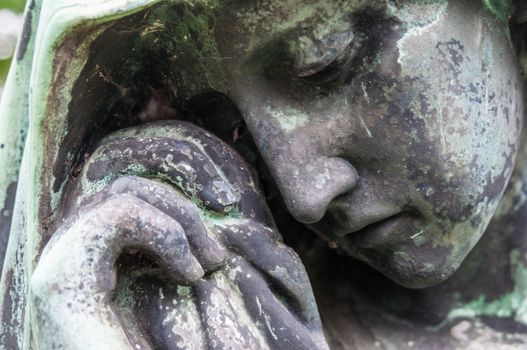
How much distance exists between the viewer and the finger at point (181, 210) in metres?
0.71

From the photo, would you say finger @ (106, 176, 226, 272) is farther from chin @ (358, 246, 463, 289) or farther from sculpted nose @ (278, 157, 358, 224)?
chin @ (358, 246, 463, 289)

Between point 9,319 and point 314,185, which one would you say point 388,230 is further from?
point 9,319

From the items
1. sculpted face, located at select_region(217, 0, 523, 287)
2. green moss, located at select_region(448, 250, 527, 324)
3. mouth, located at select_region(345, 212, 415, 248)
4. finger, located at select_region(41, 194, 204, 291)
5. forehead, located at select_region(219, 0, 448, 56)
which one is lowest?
green moss, located at select_region(448, 250, 527, 324)

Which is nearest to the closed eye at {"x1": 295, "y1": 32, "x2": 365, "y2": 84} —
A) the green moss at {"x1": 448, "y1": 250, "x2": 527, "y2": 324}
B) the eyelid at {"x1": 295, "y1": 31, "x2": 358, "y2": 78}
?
the eyelid at {"x1": 295, "y1": 31, "x2": 358, "y2": 78}

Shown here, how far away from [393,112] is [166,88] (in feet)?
0.80

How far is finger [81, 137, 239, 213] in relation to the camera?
0.76 meters

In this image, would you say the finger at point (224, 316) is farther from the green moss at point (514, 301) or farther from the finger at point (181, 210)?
the green moss at point (514, 301)

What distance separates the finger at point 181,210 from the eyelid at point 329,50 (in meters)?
0.17

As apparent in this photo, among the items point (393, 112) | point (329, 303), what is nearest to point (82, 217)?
point (393, 112)

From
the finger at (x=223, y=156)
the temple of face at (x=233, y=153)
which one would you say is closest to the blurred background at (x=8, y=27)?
the temple of face at (x=233, y=153)

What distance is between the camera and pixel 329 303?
110 centimetres

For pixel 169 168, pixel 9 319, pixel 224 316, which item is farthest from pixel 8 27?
pixel 224 316

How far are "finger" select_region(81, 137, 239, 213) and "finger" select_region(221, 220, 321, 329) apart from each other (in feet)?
0.09

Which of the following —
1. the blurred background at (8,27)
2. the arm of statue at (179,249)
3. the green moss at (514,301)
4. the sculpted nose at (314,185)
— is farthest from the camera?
the blurred background at (8,27)
